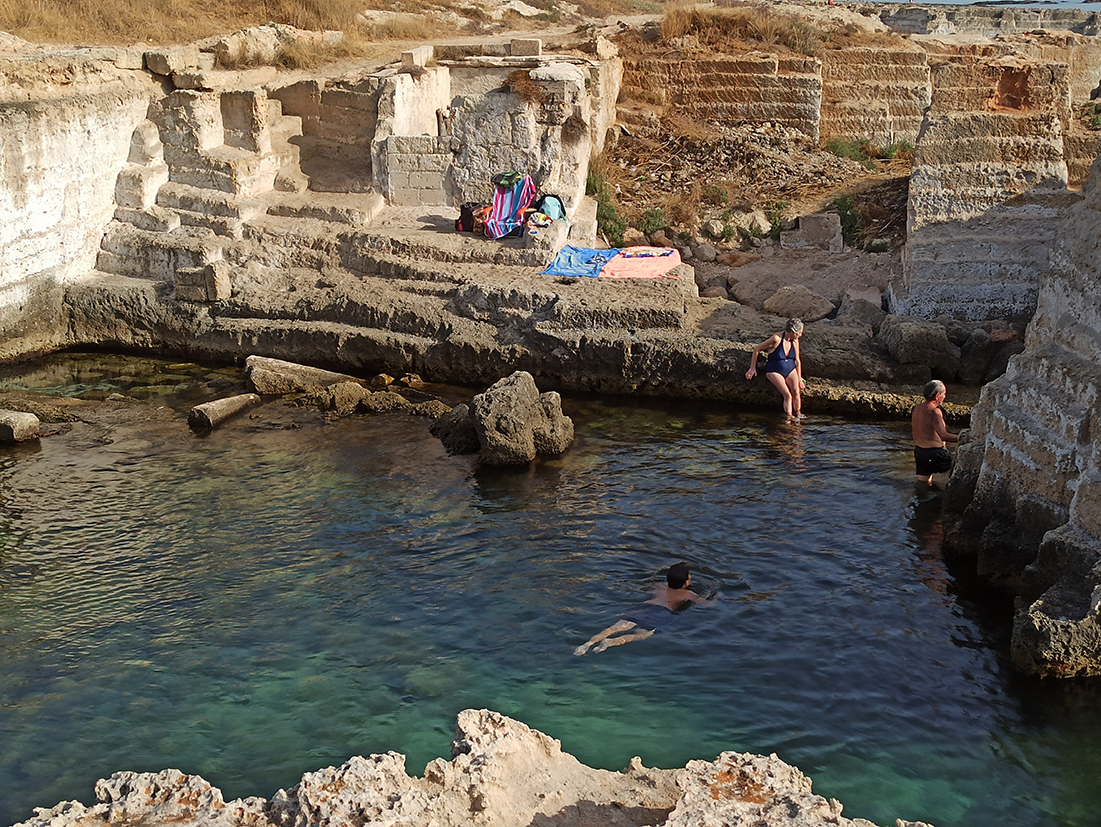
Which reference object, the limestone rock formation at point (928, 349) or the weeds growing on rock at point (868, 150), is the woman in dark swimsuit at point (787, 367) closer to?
the limestone rock formation at point (928, 349)

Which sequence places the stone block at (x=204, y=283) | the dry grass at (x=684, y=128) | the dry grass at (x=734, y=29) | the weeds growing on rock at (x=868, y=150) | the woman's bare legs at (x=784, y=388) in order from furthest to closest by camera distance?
the dry grass at (x=734, y=29) < the weeds growing on rock at (x=868, y=150) < the dry grass at (x=684, y=128) < the stone block at (x=204, y=283) < the woman's bare legs at (x=784, y=388)

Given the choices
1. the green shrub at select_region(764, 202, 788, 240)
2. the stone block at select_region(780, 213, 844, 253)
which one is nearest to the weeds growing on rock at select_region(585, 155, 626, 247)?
the green shrub at select_region(764, 202, 788, 240)

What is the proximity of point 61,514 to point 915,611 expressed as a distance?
23.2ft

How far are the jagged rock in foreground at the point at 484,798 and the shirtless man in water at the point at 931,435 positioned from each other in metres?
5.37

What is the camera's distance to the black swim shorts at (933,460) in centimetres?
943

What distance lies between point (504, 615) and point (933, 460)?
422cm

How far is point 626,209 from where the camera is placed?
52.8 feet

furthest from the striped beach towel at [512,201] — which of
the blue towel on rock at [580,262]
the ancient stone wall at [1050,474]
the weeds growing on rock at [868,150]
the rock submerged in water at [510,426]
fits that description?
the weeds growing on rock at [868,150]

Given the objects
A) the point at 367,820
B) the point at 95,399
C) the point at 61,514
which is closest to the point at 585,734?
the point at 367,820

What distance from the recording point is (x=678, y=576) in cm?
768

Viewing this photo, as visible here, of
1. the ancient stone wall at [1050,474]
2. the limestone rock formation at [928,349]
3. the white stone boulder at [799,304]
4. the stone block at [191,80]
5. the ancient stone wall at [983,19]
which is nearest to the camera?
the ancient stone wall at [1050,474]

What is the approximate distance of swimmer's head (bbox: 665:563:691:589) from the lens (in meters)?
7.68

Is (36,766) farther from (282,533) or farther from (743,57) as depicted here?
(743,57)

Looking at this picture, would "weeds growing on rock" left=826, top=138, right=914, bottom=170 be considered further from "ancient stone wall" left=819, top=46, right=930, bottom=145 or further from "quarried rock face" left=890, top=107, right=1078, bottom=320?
"quarried rock face" left=890, top=107, right=1078, bottom=320
